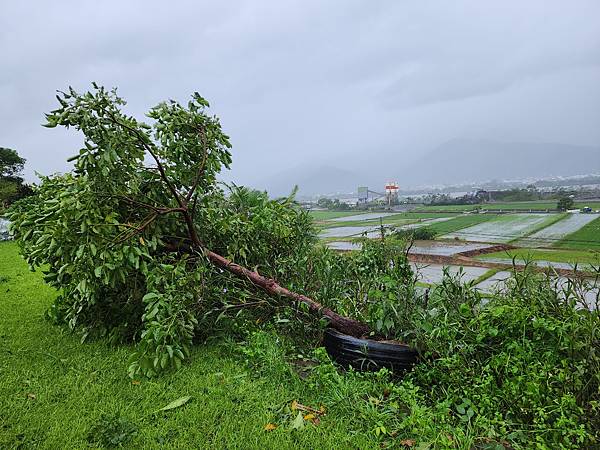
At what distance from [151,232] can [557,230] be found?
110 inches

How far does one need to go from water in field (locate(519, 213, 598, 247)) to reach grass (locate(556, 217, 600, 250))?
0.04 m

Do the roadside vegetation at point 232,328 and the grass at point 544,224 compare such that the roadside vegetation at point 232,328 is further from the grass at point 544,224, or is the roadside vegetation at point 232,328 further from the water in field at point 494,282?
the grass at point 544,224

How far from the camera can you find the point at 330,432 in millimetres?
1559

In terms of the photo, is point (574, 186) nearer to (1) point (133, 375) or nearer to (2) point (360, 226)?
(2) point (360, 226)

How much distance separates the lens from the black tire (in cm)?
196

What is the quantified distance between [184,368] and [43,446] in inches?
30.0

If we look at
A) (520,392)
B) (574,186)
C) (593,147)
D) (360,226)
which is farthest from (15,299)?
(593,147)

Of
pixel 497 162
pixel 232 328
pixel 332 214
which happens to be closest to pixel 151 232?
pixel 232 328

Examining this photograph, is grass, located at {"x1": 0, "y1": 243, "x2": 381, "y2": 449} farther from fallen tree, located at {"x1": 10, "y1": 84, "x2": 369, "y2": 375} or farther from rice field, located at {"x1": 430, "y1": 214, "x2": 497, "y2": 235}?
rice field, located at {"x1": 430, "y1": 214, "x2": 497, "y2": 235}

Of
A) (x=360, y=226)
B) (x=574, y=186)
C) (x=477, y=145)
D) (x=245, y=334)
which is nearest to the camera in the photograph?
(x=245, y=334)

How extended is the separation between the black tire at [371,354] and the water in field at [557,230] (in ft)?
4.22

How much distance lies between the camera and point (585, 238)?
237 centimetres

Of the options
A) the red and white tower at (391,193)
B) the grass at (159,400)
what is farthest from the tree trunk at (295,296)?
the red and white tower at (391,193)

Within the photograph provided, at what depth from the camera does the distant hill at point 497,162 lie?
336 centimetres
